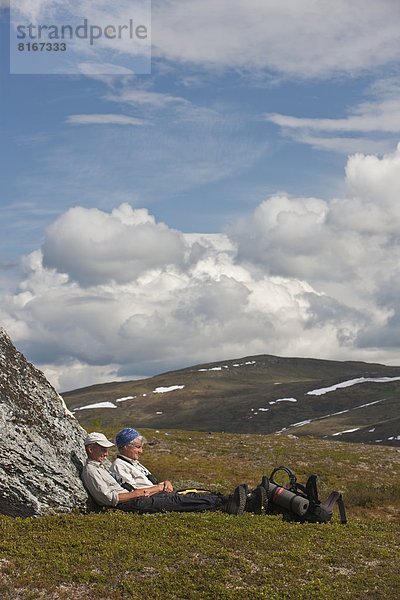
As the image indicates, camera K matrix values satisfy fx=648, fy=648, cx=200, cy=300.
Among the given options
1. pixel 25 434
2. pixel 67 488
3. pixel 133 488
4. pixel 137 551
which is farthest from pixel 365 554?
pixel 25 434

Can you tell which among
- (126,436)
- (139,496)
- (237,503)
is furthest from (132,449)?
(237,503)

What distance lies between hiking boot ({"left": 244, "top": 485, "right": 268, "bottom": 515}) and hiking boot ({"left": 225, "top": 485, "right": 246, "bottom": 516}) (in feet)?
1.49

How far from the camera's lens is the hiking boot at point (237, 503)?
16.7m

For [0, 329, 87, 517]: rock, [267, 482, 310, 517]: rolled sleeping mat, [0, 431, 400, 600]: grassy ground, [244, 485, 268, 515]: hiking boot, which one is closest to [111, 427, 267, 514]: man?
[244, 485, 268, 515]: hiking boot

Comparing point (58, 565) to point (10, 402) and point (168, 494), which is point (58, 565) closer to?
point (168, 494)

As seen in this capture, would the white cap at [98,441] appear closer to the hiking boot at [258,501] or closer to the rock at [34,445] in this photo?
the rock at [34,445]

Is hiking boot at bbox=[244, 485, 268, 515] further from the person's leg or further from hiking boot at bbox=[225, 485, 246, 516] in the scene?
the person's leg

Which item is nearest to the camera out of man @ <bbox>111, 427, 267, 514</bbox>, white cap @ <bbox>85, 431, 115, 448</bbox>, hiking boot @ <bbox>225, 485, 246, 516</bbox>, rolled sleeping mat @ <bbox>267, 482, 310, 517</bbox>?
hiking boot @ <bbox>225, 485, 246, 516</bbox>

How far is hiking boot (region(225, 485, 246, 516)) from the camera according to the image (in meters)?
16.7

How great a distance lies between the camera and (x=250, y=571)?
12.7 metres

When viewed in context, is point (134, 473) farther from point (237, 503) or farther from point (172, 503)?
point (237, 503)

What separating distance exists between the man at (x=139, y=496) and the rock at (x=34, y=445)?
23.9 inches

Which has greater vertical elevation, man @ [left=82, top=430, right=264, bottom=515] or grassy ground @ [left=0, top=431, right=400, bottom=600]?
→ man @ [left=82, top=430, right=264, bottom=515]

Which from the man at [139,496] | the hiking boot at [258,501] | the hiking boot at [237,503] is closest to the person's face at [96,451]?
the man at [139,496]
